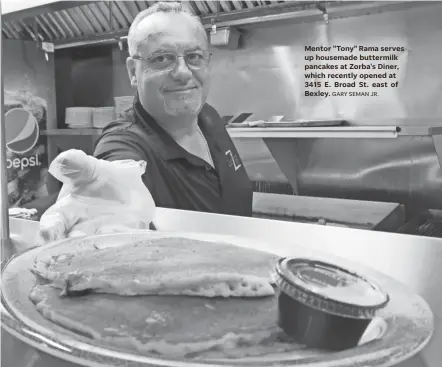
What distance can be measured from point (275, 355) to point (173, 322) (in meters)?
0.15

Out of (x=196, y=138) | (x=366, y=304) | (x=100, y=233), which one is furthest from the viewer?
(x=196, y=138)

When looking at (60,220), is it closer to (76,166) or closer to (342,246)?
(76,166)

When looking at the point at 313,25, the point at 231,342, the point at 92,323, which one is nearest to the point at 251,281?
the point at 231,342

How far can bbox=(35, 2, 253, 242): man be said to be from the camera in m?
1.06

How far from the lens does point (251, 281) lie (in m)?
0.74

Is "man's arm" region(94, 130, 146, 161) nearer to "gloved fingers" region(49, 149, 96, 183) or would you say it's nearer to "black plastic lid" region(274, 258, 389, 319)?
"gloved fingers" region(49, 149, 96, 183)

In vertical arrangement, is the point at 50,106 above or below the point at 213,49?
below

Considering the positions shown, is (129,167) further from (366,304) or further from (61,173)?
(366,304)

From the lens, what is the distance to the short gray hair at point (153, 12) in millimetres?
1087

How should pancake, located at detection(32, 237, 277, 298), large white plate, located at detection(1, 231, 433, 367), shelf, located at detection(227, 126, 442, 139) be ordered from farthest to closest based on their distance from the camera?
shelf, located at detection(227, 126, 442, 139), pancake, located at detection(32, 237, 277, 298), large white plate, located at detection(1, 231, 433, 367)

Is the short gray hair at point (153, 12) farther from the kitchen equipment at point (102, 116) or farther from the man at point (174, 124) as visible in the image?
the kitchen equipment at point (102, 116)

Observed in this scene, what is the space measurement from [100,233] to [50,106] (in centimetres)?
45

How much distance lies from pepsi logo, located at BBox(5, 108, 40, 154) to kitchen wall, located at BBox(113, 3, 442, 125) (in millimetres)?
255

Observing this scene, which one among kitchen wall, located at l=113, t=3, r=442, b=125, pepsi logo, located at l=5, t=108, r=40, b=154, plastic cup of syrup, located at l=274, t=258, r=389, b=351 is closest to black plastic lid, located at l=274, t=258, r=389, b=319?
plastic cup of syrup, located at l=274, t=258, r=389, b=351
